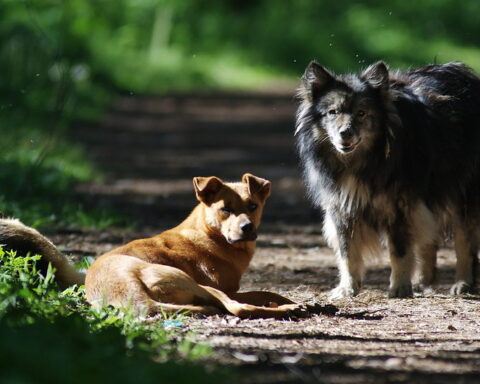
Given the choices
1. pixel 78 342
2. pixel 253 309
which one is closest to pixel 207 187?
pixel 253 309

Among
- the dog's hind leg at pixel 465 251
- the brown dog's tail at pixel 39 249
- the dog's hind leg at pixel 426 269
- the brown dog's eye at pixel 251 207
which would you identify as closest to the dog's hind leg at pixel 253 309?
the brown dog's eye at pixel 251 207

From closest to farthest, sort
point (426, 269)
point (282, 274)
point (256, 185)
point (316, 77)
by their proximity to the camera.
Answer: point (256, 185) → point (316, 77) → point (426, 269) → point (282, 274)

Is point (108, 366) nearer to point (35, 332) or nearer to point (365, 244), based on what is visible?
point (35, 332)

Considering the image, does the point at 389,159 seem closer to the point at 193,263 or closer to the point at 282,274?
the point at 282,274

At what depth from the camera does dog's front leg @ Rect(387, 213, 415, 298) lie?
7258mm

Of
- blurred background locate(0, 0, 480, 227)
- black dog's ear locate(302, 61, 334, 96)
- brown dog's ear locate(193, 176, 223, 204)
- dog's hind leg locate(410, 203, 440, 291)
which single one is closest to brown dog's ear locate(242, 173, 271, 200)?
brown dog's ear locate(193, 176, 223, 204)

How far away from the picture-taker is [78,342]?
465 centimetres

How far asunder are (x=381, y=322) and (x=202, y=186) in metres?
1.51

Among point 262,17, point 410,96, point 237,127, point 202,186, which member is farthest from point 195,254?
point 262,17

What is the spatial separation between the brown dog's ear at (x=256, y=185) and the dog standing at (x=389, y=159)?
755mm

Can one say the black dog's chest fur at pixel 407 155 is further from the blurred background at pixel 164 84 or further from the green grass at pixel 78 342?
the blurred background at pixel 164 84

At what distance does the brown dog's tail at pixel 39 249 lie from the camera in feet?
22.1

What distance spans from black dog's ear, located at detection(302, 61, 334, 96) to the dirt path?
1.58 metres

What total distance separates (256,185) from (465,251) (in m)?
2.13
